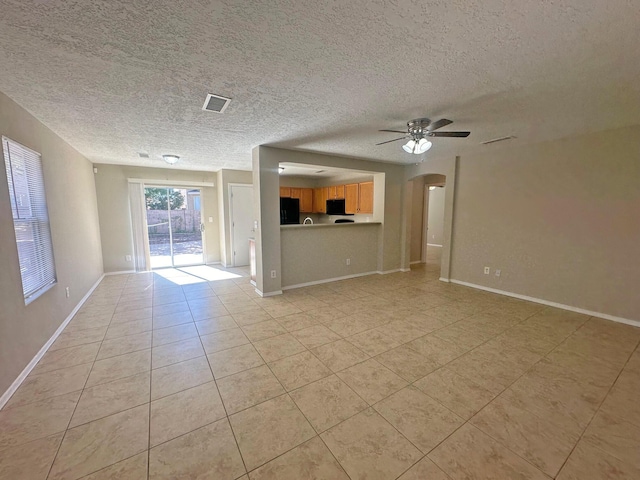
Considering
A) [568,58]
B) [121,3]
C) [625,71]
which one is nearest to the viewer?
[121,3]

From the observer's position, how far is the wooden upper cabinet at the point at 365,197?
20.9 ft

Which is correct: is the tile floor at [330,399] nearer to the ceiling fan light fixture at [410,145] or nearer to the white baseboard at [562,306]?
the white baseboard at [562,306]

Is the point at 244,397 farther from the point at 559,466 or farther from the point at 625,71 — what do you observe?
the point at 625,71

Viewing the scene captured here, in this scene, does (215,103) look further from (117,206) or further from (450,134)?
(117,206)

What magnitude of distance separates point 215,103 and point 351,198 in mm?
4899

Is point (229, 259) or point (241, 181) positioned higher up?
point (241, 181)

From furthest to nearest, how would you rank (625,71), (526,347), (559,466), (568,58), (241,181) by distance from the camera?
1. (241,181)
2. (526,347)
3. (625,71)
4. (568,58)
5. (559,466)

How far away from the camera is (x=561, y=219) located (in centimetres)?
→ 355

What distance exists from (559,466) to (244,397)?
1.93 m

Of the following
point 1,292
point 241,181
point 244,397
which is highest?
point 241,181

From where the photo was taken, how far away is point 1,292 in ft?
6.19

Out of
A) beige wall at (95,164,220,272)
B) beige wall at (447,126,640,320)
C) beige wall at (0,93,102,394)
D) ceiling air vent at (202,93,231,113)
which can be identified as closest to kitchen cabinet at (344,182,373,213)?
beige wall at (447,126,640,320)

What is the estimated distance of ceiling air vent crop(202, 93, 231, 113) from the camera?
2.23 metres

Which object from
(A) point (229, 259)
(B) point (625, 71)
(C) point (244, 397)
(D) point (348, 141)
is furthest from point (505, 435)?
(A) point (229, 259)
